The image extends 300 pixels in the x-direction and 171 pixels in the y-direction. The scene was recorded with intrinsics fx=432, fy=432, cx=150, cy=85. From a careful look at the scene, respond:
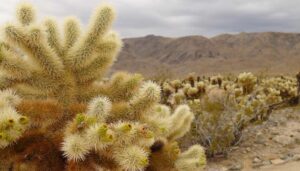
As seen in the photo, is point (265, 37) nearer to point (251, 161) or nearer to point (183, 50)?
point (183, 50)

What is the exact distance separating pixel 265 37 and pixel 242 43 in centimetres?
779

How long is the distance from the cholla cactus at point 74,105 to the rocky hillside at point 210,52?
10304 cm

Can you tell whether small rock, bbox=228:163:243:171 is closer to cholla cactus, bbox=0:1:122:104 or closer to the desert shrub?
the desert shrub

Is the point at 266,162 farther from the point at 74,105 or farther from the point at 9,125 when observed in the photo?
the point at 9,125

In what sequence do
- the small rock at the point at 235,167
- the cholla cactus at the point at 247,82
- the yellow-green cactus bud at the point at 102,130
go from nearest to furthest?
the yellow-green cactus bud at the point at 102,130 < the small rock at the point at 235,167 < the cholla cactus at the point at 247,82

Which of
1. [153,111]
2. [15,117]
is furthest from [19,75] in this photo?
[153,111]

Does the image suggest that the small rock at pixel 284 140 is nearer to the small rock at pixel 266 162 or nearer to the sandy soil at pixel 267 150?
the sandy soil at pixel 267 150

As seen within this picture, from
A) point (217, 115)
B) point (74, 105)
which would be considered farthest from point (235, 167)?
point (74, 105)

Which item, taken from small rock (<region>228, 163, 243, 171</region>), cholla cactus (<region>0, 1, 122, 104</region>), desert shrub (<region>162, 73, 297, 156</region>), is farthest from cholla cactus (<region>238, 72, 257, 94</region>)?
cholla cactus (<region>0, 1, 122, 104</region>)

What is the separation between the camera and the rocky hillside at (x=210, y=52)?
4456 inches

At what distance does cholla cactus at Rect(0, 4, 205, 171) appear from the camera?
9.11ft

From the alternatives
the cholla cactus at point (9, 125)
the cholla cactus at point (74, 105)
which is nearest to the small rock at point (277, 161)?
the cholla cactus at point (74, 105)

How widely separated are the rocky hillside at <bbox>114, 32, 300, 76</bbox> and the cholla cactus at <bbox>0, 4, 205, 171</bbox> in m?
103

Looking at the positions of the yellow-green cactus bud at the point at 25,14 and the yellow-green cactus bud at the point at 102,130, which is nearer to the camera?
the yellow-green cactus bud at the point at 102,130
